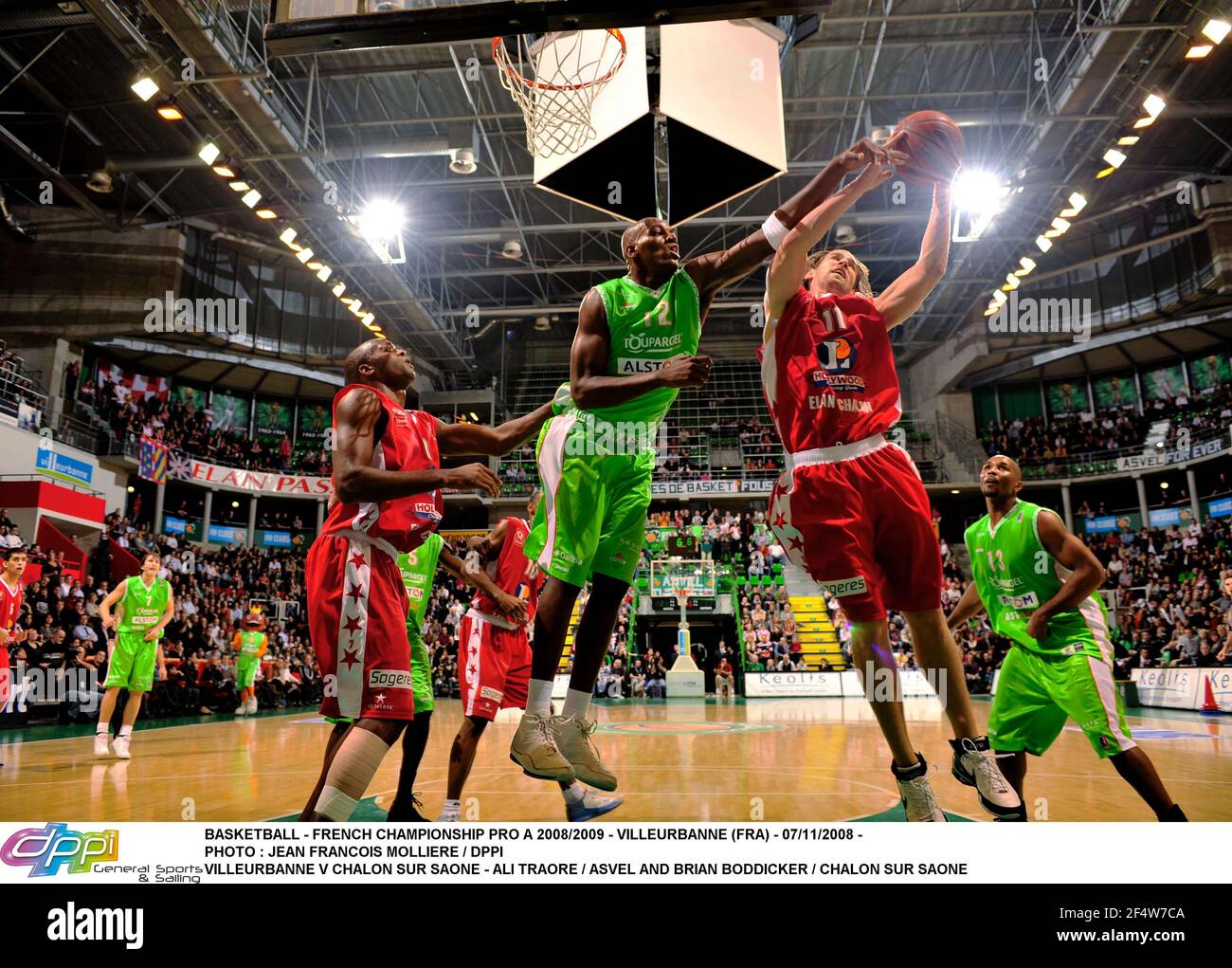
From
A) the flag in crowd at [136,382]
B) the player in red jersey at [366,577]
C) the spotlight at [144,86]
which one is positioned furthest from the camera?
the flag in crowd at [136,382]

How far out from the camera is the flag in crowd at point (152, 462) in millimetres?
20312

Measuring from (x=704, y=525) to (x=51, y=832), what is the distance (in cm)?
2170

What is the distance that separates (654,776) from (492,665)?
5.00 ft

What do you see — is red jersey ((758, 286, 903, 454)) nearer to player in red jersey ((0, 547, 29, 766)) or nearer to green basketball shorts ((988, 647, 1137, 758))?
green basketball shorts ((988, 647, 1137, 758))

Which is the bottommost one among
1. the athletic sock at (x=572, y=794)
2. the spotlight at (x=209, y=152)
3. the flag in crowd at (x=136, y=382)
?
the athletic sock at (x=572, y=794)

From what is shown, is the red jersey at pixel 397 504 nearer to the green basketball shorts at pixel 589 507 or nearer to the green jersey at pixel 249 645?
the green basketball shorts at pixel 589 507

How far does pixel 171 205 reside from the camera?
67.8ft

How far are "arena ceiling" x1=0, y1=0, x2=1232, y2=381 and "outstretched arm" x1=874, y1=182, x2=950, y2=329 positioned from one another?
5.66 meters

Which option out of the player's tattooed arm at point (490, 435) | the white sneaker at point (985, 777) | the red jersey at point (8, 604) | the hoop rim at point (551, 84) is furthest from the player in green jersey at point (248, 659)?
the white sneaker at point (985, 777)

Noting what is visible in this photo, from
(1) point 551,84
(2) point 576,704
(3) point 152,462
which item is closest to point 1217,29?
(1) point 551,84

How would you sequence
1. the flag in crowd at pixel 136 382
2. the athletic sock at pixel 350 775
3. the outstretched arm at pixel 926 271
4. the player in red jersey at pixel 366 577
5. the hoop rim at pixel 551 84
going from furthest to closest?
the flag in crowd at pixel 136 382 → the hoop rim at pixel 551 84 → the outstretched arm at pixel 926 271 → the player in red jersey at pixel 366 577 → the athletic sock at pixel 350 775
